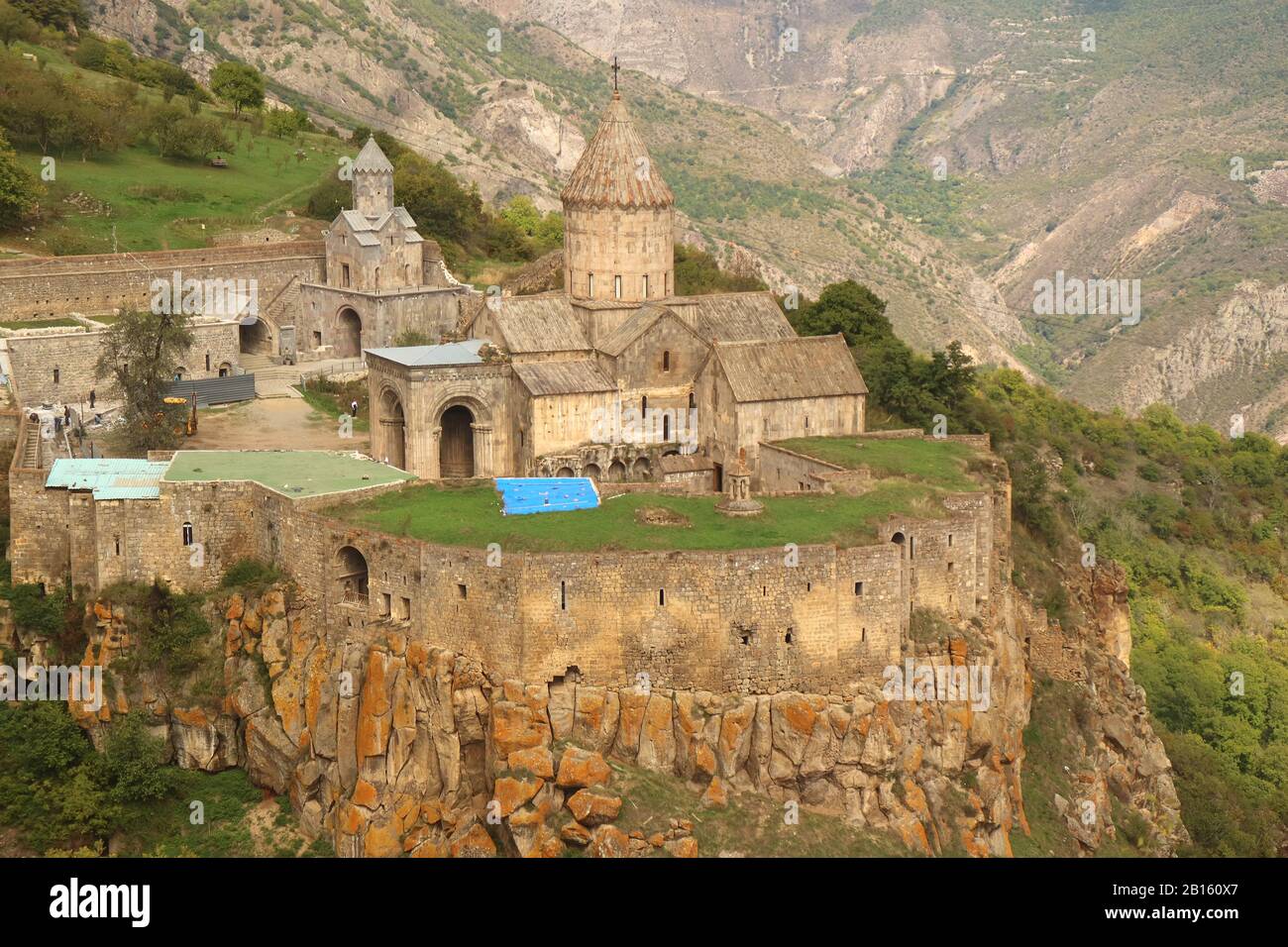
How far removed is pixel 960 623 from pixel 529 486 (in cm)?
950

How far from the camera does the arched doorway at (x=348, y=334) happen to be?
63.6 meters

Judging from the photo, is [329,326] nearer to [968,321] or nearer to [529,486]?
[529,486]

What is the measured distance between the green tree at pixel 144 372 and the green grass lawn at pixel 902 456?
15.7 metres

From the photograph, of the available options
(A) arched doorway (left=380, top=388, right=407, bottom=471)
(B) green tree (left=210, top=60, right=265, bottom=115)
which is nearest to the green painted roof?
(A) arched doorway (left=380, top=388, right=407, bottom=471)

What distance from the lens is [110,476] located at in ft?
136

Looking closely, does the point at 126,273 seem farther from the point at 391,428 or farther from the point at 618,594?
the point at 618,594

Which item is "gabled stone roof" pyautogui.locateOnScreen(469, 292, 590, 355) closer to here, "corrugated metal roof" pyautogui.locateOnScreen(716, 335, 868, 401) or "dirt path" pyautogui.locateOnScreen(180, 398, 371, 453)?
"corrugated metal roof" pyautogui.locateOnScreen(716, 335, 868, 401)

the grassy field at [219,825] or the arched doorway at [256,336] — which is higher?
the arched doorway at [256,336]

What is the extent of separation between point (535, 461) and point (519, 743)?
13.5 m

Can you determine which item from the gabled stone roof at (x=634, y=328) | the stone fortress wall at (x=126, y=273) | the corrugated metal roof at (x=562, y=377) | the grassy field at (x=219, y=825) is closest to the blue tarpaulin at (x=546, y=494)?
the corrugated metal roof at (x=562, y=377)

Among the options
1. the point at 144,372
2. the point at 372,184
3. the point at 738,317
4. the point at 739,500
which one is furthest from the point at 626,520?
the point at 372,184

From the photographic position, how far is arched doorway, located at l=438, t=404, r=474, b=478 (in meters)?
50.1

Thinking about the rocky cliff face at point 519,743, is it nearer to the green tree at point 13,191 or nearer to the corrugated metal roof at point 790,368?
the corrugated metal roof at point 790,368

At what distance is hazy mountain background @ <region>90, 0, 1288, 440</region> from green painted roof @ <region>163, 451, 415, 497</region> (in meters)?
54.3
